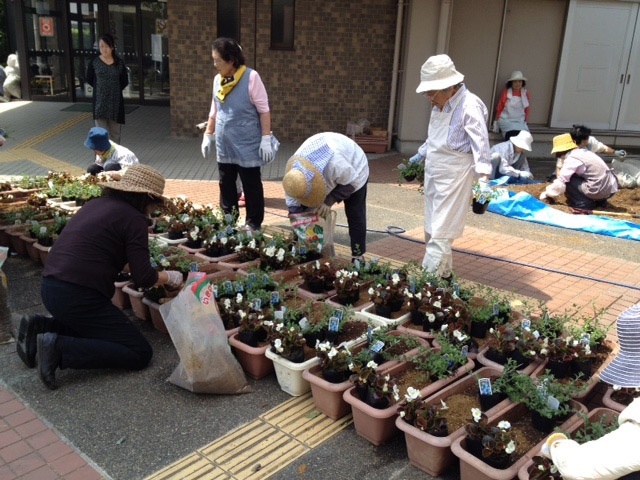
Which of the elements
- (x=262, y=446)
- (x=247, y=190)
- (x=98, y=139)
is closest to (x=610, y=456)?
(x=262, y=446)

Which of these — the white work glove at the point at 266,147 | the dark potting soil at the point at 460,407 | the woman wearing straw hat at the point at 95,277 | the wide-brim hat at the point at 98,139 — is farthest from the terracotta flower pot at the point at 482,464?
the wide-brim hat at the point at 98,139

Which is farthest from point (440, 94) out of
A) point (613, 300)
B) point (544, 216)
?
point (544, 216)

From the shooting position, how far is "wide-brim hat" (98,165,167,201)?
3.40 m

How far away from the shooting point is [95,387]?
3.46m

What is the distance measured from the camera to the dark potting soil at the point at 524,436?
2771 millimetres

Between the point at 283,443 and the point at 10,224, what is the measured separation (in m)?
4.18

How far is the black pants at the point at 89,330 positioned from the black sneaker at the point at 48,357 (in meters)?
0.03

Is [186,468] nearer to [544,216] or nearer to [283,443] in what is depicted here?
[283,443]

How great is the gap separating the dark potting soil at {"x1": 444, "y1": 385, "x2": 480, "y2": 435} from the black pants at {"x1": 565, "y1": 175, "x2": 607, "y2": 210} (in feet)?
17.1

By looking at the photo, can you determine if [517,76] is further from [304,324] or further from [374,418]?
[374,418]

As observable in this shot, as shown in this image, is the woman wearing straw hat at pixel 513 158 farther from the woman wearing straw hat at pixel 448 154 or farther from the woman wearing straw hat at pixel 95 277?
the woman wearing straw hat at pixel 95 277

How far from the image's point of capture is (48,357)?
3.34 meters

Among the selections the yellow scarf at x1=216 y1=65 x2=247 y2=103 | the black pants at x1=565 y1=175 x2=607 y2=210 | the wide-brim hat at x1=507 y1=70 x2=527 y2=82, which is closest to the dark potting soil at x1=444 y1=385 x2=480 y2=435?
the yellow scarf at x1=216 y1=65 x2=247 y2=103

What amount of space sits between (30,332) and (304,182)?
6.66ft
